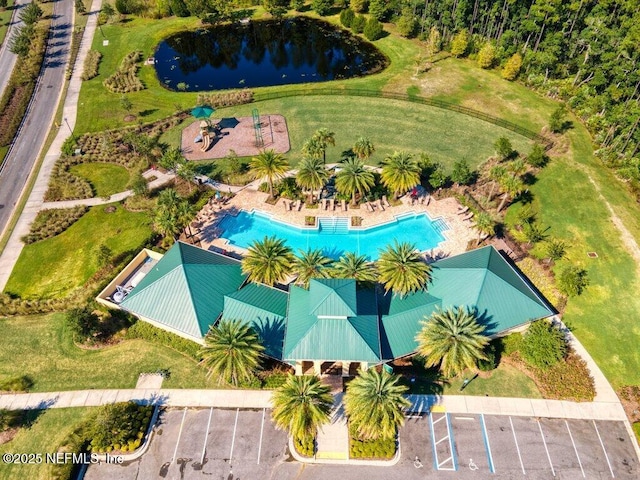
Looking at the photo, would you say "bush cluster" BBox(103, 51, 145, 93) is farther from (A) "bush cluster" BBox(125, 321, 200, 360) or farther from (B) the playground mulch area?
(A) "bush cluster" BBox(125, 321, 200, 360)

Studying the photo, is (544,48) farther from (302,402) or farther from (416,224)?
(302,402)

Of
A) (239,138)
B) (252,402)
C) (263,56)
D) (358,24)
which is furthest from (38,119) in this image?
(252,402)

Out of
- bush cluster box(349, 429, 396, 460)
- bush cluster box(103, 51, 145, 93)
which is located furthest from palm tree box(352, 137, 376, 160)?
bush cluster box(103, 51, 145, 93)

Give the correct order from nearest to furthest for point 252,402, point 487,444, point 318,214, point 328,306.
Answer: point 487,444 → point 328,306 → point 252,402 → point 318,214

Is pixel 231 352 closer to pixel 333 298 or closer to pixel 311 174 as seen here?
pixel 333 298

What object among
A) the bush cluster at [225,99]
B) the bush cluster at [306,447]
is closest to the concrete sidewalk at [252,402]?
the bush cluster at [306,447]

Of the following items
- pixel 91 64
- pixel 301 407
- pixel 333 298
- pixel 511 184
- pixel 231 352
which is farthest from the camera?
pixel 91 64
